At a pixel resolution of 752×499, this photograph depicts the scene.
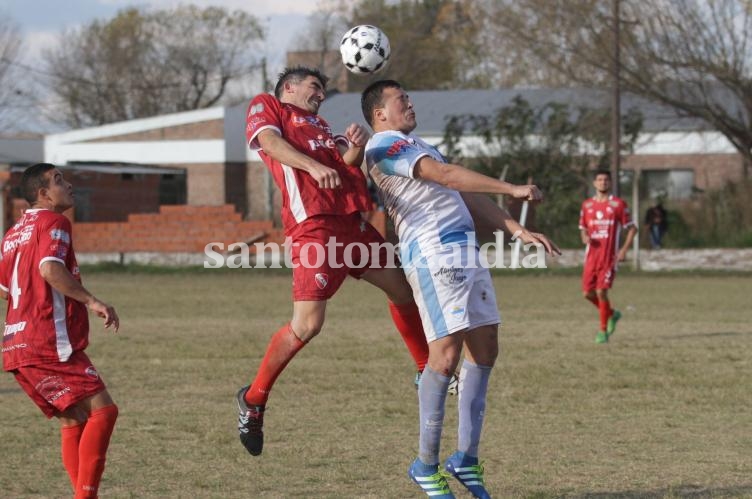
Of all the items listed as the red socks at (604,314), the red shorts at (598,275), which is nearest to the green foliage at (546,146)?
the red shorts at (598,275)

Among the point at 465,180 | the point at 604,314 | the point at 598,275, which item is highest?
the point at 465,180

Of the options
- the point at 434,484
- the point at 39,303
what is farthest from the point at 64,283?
the point at 434,484

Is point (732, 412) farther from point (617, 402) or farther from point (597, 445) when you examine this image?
point (597, 445)

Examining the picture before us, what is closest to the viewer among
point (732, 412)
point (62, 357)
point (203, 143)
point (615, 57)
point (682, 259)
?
point (62, 357)

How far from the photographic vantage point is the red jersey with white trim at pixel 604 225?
1473 cm

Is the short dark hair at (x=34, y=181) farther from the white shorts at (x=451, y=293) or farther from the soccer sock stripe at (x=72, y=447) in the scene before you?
the white shorts at (x=451, y=293)

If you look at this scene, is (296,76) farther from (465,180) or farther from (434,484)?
(434,484)

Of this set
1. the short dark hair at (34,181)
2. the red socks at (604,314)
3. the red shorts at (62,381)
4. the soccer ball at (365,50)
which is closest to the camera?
the red shorts at (62,381)

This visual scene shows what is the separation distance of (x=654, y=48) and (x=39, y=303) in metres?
28.4

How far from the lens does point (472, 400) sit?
6203 millimetres

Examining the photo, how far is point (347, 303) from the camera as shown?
20.2m

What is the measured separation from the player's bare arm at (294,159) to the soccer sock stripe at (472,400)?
1.22 metres

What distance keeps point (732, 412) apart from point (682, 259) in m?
20.6

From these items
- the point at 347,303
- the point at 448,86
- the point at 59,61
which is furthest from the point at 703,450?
the point at 59,61
